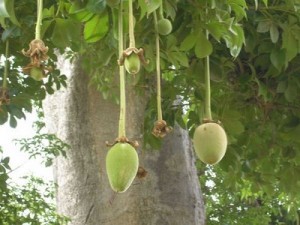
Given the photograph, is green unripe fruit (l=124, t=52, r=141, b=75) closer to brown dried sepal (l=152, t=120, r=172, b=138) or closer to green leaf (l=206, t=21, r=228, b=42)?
brown dried sepal (l=152, t=120, r=172, b=138)

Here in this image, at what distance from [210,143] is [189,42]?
36cm

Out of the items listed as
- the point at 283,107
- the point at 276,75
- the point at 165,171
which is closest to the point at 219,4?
the point at 276,75

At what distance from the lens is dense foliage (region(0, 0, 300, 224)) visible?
3.80 feet

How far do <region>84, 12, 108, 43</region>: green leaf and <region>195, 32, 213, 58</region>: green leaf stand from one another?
0.20 metres

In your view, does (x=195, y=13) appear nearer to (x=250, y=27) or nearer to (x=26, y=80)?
(x=250, y=27)

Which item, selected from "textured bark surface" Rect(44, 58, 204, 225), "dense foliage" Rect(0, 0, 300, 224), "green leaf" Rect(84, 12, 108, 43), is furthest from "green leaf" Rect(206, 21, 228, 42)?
"textured bark surface" Rect(44, 58, 204, 225)

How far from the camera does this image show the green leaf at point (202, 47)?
3.80 feet

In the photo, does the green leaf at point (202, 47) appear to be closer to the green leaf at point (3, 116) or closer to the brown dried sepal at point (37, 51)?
the brown dried sepal at point (37, 51)

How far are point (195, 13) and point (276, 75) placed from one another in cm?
41

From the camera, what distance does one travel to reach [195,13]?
4.04 feet

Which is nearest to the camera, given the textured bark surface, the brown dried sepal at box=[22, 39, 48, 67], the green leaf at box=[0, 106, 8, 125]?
the brown dried sepal at box=[22, 39, 48, 67]

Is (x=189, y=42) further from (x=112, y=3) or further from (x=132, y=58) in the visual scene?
(x=132, y=58)

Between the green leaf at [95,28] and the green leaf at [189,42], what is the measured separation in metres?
0.23

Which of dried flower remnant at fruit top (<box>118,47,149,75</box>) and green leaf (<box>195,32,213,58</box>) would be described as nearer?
dried flower remnant at fruit top (<box>118,47,149,75</box>)
